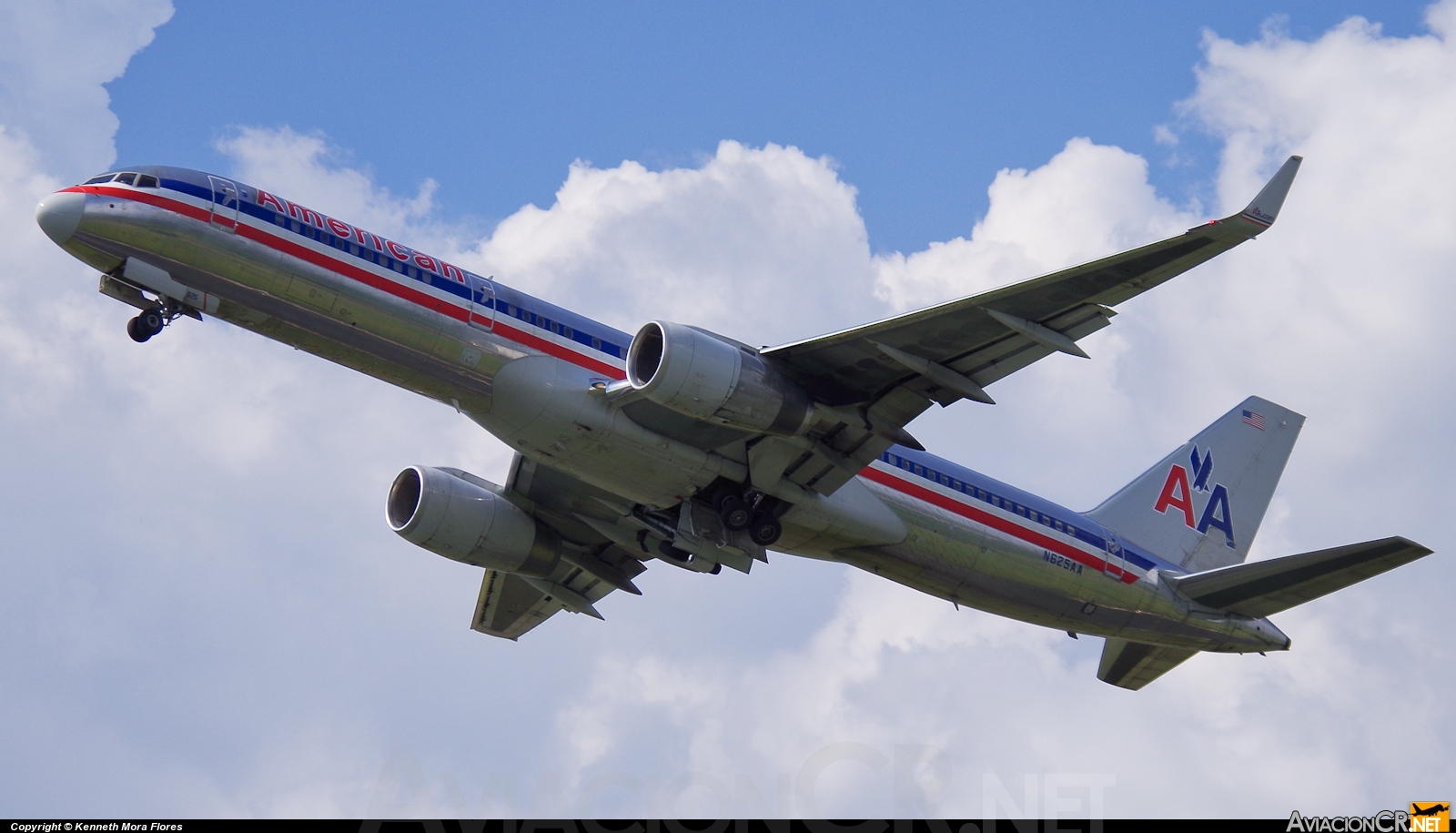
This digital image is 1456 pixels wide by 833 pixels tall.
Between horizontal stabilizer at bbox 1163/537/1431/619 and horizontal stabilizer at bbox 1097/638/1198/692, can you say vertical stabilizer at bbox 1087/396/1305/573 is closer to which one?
horizontal stabilizer at bbox 1097/638/1198/692

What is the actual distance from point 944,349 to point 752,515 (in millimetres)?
5479

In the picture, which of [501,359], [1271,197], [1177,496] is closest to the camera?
[1271,197]

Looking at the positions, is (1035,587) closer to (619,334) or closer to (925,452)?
(925,452)

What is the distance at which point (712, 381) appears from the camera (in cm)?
2555

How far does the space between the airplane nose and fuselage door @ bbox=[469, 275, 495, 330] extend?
23.0 ft

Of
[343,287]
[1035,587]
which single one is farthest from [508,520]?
[1035,587]

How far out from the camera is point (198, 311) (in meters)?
26.2

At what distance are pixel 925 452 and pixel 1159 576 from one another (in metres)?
6.78

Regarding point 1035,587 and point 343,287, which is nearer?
point 343,287

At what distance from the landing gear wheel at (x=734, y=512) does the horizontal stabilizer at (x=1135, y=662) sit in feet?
39.5

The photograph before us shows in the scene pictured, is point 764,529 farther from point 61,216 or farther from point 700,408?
point 61,216

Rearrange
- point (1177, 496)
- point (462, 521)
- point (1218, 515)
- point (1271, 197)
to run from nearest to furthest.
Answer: point (1271, 197)
point (462, 521)
point (1177, 496)
point (1218, 515)

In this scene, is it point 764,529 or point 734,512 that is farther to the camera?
point 764,529

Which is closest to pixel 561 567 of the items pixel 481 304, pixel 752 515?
pixel 752 515
